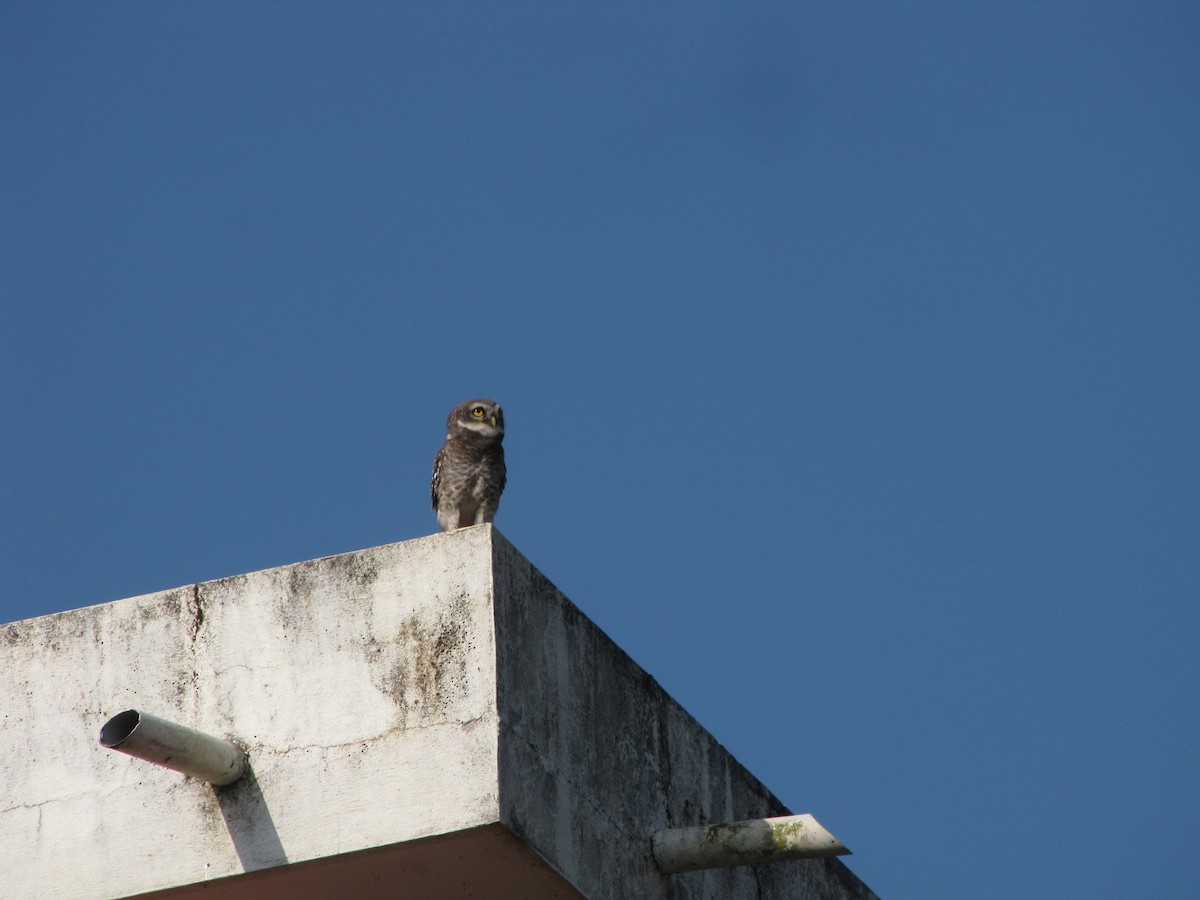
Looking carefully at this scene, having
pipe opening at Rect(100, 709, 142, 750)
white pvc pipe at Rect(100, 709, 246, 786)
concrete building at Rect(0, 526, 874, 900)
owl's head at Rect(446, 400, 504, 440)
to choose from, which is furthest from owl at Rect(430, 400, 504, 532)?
pipe opening at Rect(100, 709, 142, 750)

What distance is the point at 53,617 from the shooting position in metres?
9.81

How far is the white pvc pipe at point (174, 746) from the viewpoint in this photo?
8.25 meters

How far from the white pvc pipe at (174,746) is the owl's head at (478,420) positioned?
4.29 m

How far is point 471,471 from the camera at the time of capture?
12742mm

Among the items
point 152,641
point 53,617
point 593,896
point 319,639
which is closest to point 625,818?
point 593,896

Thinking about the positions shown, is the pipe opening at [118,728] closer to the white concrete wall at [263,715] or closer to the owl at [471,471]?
the white concrete wall at [263,715]

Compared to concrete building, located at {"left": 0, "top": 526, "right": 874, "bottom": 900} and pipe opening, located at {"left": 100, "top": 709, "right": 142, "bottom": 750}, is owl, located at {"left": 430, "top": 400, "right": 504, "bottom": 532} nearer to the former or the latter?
concrete building, located at {"left": 0, "top": 526, "right": 874, "bottom": 900}

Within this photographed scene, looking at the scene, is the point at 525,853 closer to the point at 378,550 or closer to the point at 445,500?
the point at 378,550

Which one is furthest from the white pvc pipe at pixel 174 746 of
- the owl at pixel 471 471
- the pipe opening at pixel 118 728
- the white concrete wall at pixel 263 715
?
the owl at pixel 471 471

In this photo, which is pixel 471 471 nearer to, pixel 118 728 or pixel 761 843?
pixel 761 843

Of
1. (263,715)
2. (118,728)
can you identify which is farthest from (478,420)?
(118,728)

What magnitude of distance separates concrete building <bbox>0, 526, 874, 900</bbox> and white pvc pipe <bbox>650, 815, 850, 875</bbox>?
0.03 meters

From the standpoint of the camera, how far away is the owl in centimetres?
1274

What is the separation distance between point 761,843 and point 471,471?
414cm
